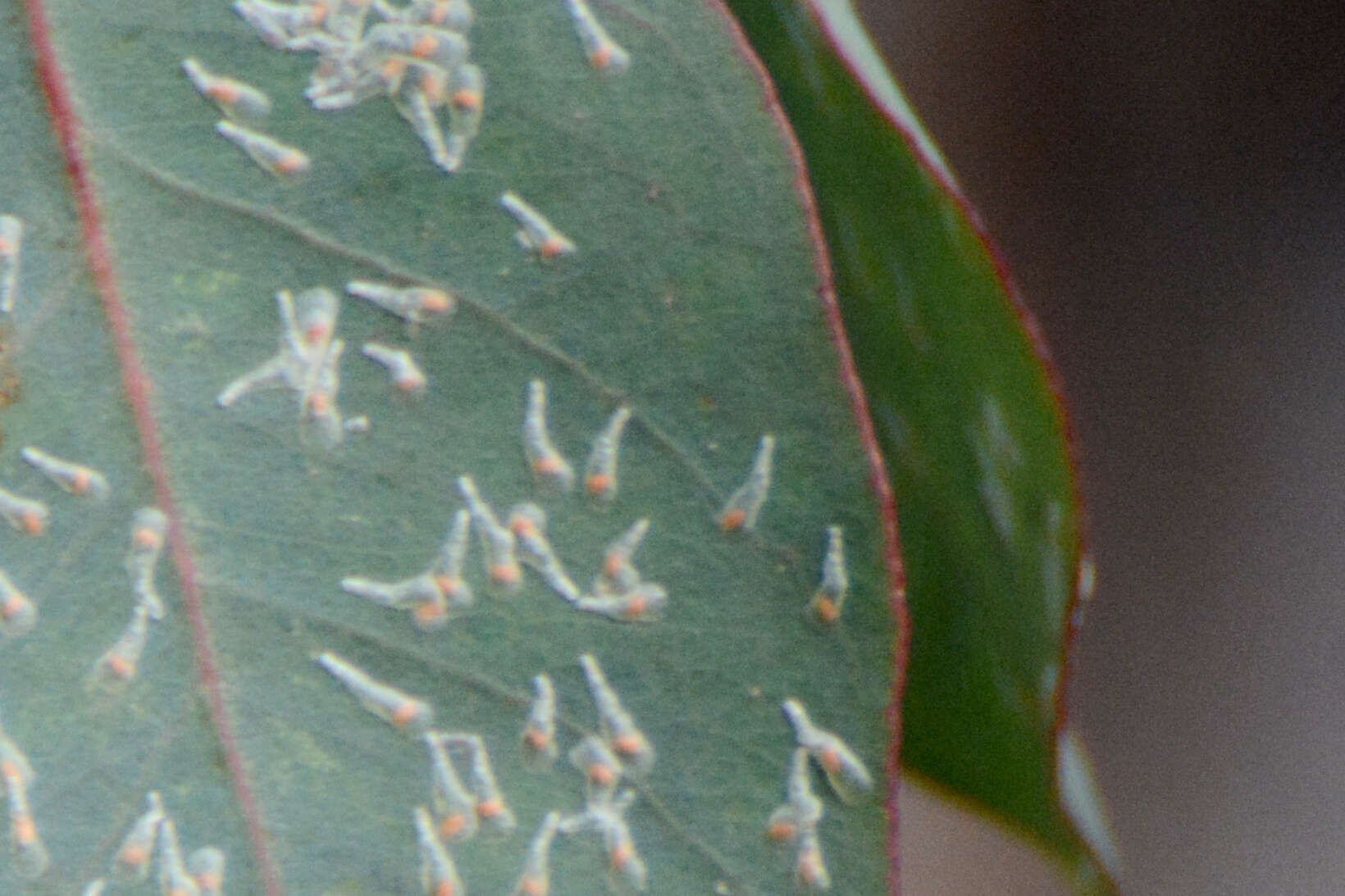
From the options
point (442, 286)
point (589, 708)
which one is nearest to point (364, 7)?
point (442, 286)

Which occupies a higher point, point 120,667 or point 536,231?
point 536,231

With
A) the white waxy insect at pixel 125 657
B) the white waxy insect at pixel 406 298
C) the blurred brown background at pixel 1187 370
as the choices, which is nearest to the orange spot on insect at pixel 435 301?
the white waxy insect at pixel 406 298

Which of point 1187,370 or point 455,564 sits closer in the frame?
point 455,564

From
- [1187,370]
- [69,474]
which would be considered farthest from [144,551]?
[1187,370]

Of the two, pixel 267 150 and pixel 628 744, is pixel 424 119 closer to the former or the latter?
pixel 267 150

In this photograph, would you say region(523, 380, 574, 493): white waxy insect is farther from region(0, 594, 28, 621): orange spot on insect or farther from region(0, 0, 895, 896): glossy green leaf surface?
region(0, 594, 28, 621): orange spot on insect

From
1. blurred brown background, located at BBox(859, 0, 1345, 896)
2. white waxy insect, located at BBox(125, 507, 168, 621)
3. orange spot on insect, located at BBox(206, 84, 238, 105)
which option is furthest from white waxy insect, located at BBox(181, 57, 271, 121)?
blurred brown background, located at BBox(859, 0, 1345, 896)
